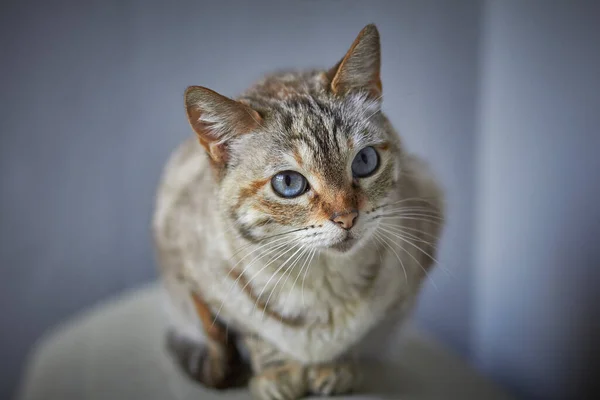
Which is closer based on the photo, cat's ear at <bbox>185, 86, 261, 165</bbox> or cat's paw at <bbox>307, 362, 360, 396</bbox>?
cat's ear at <bbox>185, 86, 261, 165</bbox>

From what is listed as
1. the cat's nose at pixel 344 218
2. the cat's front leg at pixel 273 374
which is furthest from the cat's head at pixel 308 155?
the cat's front leg at pixel 273 374

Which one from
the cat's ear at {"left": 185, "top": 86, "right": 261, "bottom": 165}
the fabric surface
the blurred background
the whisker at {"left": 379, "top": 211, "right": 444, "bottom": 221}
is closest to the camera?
the cat's ear at {"left": 185, "top": 86, "right": 261, "bottom": 165}

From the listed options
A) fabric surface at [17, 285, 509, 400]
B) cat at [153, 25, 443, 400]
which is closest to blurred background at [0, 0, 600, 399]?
fabric surface at [17, 285, 509, 400]

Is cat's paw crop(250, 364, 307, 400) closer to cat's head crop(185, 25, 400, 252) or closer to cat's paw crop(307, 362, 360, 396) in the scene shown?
cat's paw crop(307, 362, 360, 396)

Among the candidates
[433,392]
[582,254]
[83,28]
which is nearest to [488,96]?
[582,254]

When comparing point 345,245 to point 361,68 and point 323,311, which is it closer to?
point 323,311

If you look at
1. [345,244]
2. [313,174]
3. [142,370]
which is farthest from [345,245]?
[142,370]
